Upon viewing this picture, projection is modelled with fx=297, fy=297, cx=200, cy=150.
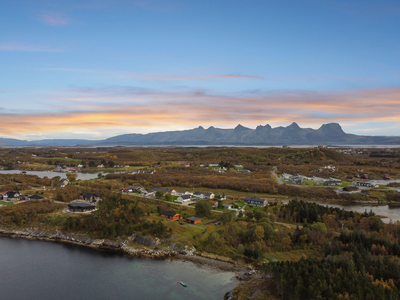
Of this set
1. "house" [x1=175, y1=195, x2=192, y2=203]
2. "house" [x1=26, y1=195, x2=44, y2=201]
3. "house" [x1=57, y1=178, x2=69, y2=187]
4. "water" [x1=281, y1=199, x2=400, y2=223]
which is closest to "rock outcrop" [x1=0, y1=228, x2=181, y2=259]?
"house" [x1=26, y1=195, x2=44, y2=201]

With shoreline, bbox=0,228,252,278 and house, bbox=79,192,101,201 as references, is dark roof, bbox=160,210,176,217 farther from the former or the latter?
house, bbox=79,192,101,201

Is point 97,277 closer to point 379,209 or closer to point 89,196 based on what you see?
point 89,196

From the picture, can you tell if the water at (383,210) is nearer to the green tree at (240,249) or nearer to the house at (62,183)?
the green tree at (240,249)

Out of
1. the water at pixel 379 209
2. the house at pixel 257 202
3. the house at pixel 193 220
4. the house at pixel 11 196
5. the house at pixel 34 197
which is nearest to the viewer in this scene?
the house at pixel 193 220

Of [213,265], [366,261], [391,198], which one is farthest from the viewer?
[391,198]

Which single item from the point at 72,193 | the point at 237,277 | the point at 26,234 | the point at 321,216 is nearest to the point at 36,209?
the point at 26,234

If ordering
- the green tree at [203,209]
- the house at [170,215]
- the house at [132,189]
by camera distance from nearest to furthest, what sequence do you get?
the house at [170,215]
the green tree at [203,209]
the house at [132,189]

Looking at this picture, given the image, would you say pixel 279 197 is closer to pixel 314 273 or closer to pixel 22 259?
pixel 314 273

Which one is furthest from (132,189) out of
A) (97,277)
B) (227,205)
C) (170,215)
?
(97,277)

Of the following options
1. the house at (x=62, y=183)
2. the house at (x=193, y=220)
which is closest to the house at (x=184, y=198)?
the house at (x=193, y=220)
